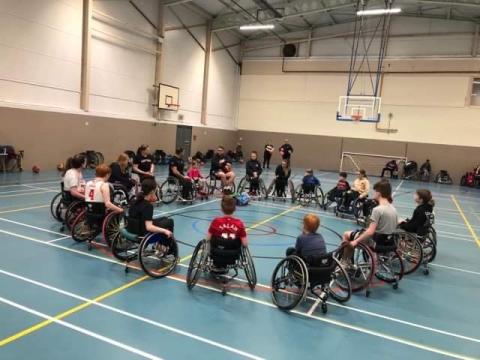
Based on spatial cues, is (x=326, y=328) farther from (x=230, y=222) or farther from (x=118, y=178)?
(x=118, y=178)

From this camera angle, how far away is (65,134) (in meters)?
11.7

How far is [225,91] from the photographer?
66.8 feet

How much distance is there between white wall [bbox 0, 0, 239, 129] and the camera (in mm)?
10109

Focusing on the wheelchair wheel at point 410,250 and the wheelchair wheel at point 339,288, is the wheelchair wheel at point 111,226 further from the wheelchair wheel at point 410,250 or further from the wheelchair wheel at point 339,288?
the wheelchair wheel at point 410,250

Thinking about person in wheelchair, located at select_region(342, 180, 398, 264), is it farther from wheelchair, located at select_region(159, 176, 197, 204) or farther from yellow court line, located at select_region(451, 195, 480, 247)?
wheelchair, located at select_region(159, 176, 197, 204)

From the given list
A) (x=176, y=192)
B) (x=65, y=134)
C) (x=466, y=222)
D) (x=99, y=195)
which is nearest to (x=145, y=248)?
(x=99, y=195)

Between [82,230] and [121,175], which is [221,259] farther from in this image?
[121,175]

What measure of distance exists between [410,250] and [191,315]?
2.87 meters

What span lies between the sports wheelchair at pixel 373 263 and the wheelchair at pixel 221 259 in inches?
36.7

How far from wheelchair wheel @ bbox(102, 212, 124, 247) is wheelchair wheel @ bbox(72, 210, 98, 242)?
0.18 metres

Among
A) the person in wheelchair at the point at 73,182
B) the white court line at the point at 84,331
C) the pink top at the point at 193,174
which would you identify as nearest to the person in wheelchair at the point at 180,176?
the pink top at the point at 193,174

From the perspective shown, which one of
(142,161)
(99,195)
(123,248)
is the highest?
(142,161)

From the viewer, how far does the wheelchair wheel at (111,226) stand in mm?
4477

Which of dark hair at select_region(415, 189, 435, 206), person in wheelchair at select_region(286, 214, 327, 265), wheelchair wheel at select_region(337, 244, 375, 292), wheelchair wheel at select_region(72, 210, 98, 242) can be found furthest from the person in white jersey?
dark hair at select_region(415, 189, 435, 206)
